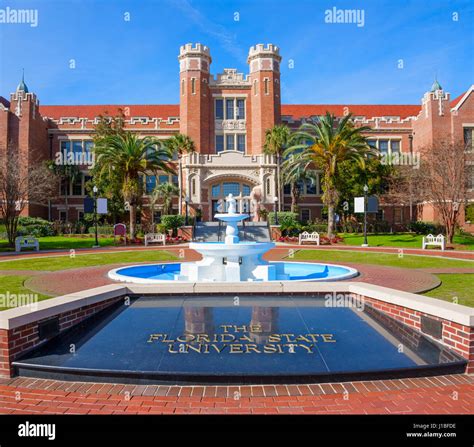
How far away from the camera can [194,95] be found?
4328cm

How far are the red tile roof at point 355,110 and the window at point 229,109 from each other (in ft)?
30.1

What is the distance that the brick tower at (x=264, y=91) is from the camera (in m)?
43.3

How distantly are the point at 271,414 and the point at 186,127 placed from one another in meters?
42.4

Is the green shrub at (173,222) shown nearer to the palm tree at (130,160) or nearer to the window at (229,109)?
the palm tree at (130,160)

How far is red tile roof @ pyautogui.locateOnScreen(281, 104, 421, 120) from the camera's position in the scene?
168 ft

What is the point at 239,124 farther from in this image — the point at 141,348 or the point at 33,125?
the point at 141,348

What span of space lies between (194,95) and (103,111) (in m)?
16.4

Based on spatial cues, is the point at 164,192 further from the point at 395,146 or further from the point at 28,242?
the point at 395,146

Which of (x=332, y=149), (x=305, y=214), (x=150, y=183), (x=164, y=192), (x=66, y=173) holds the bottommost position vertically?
(x=305, y=214)

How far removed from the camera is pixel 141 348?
5.09 metres

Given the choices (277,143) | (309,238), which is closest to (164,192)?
(277,143)

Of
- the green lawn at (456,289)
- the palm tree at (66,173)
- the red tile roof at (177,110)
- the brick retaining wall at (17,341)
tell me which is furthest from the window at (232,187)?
the brick retaining wall at (17,341)

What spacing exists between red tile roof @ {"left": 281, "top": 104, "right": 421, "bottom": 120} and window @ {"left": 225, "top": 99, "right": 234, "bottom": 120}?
9.16 metres
